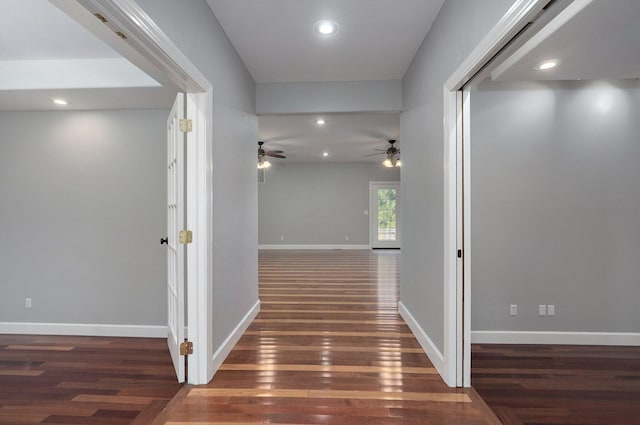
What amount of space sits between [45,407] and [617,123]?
4927 millimetres

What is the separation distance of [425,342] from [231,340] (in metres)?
1.66

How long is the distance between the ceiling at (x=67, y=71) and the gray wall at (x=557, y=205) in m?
3.00

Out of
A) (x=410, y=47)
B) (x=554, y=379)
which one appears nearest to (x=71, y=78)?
(x=410, y=47)

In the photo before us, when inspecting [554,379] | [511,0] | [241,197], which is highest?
[511,0]

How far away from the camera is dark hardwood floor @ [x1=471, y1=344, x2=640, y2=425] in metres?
1.84

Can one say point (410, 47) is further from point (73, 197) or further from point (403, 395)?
point (73, 197)

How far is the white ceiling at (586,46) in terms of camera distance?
171 centimetres

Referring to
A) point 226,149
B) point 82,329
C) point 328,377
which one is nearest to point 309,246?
point 82,329

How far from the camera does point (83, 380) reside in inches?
86.4

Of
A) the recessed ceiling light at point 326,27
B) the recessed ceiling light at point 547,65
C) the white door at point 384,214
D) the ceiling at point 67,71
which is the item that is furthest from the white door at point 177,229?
the white door at point 384,214

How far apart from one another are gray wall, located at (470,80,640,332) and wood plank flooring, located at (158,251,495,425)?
3.25 ft

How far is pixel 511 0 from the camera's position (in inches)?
53.2

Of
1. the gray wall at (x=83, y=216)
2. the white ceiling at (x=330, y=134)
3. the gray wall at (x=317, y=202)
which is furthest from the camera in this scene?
the gray wall at (x=317, y=202)

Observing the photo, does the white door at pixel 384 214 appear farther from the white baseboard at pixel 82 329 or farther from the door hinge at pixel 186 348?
the door hinge at pixel 186 348
